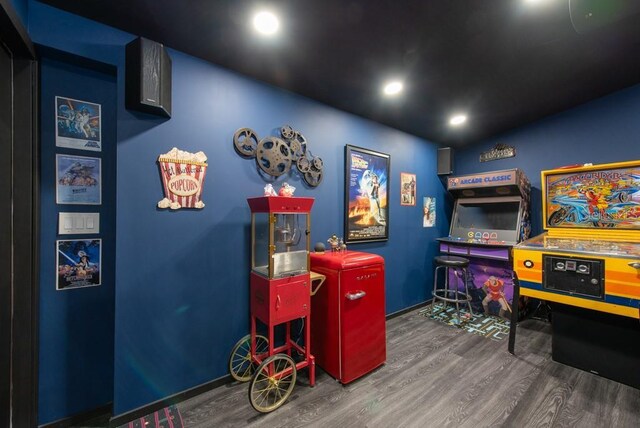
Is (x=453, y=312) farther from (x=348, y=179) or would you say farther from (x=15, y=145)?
(x=15, y=145)

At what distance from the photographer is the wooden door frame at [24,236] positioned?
135 cm

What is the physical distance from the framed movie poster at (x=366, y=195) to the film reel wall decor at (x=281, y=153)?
0.47 metres

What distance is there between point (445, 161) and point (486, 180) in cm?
80

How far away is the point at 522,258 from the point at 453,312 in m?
1.57

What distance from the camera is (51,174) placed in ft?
5.09

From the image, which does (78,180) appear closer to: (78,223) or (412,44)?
(78,223)

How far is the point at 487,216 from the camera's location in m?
3.67

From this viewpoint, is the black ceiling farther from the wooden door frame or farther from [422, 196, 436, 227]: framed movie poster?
[422, 196, 436, 227]: framed movie poster

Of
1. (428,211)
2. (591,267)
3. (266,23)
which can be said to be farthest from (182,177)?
(428,211)

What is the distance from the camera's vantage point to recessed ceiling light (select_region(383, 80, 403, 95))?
2338 millimetres

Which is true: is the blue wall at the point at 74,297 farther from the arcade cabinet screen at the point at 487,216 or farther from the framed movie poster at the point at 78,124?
the arcade cabinet screen at the point at 487,216

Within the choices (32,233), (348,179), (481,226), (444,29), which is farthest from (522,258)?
(32,233)

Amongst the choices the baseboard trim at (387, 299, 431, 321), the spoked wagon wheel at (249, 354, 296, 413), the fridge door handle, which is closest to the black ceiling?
the fridge door handle

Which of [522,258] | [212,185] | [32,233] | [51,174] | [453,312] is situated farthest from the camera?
[453,312]
